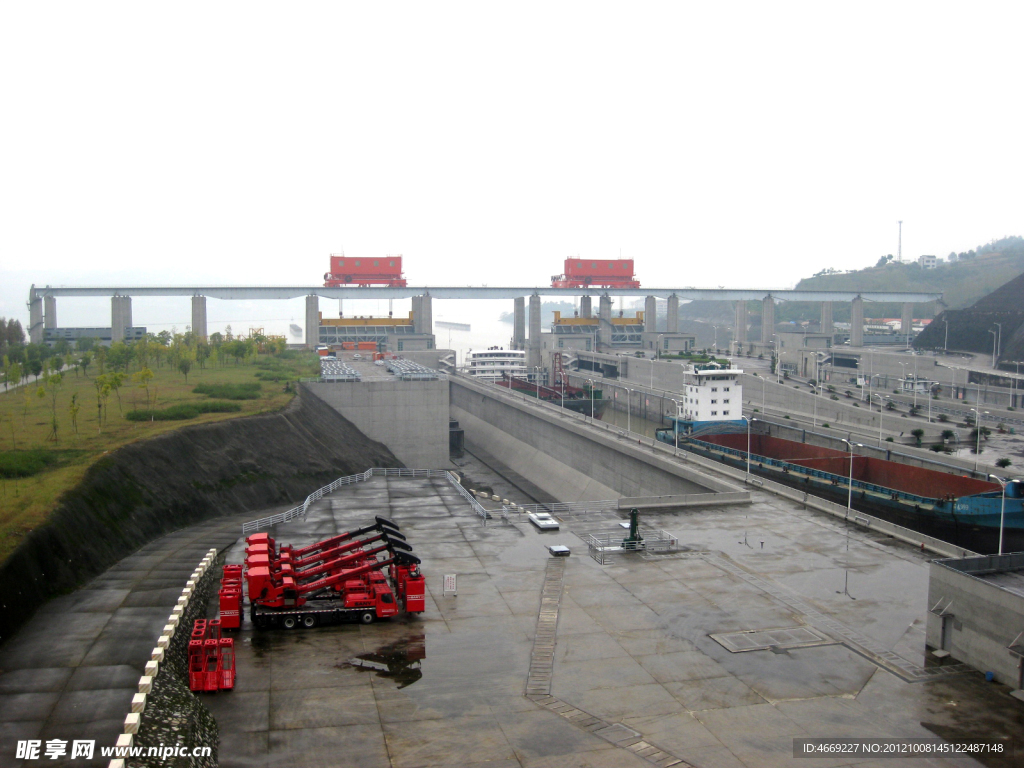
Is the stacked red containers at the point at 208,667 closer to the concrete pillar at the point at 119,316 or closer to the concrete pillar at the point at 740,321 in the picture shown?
the concrete pillar at the point at 119,316

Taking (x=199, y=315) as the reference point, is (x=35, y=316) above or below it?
below

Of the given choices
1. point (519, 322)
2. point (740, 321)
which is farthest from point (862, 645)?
point (740, 321)

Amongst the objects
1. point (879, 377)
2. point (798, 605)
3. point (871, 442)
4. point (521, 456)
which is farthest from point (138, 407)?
point (879, 377)

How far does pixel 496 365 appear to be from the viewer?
120875 millimetres

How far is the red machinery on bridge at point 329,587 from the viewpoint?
22047 mm

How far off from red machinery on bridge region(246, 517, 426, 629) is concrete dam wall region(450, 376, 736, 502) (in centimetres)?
2259

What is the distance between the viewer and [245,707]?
1745cm

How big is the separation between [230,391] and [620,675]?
4773cm

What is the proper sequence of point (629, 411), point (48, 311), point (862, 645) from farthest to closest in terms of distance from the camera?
point (48, 311) → point (629, 411) → point (862, 645)

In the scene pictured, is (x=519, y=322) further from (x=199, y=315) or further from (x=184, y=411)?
(x=184, y=411)

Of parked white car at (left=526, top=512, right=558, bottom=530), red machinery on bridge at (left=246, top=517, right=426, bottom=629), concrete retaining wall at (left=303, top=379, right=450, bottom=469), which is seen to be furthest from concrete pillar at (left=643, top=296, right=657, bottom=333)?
red machinery on bridge at (left=246, top=517, right=426, bottom=629)

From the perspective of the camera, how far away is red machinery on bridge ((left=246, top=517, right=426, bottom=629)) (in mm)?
22047

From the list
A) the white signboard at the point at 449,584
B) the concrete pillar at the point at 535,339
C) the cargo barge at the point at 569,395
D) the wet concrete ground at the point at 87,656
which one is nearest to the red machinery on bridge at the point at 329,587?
the white signboard at the point at 449,584

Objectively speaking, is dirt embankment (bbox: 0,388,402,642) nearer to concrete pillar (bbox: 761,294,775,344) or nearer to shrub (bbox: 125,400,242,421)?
shrub (bbox: 125,400,242,421)
